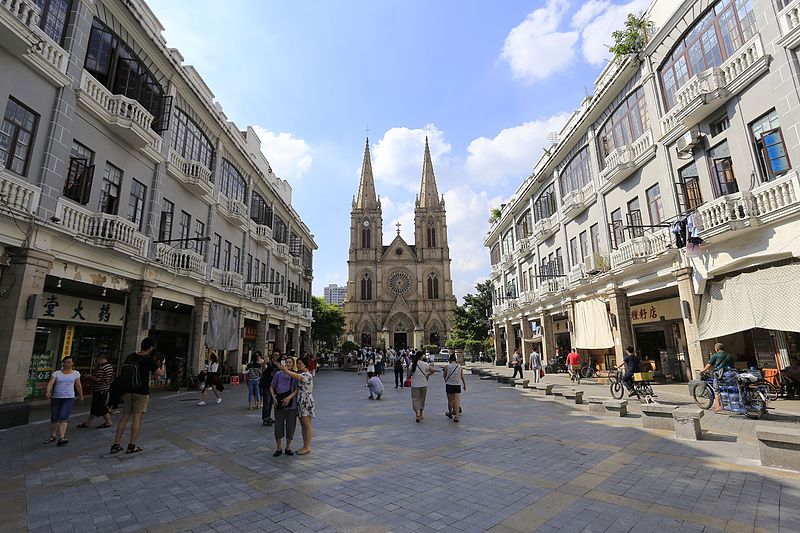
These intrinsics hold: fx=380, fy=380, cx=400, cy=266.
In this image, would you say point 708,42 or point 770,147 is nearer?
point 770,147

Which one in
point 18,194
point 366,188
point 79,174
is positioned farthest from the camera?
point 366,188

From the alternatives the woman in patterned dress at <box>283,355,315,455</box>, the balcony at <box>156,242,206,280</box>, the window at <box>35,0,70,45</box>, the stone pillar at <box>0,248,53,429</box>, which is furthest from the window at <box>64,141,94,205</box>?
the woman in patterned dress at <box>283,355,315,455</box>

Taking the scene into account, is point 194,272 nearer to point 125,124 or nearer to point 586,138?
point 125,124

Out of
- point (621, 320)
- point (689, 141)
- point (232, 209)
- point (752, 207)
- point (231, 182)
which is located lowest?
point (621, 320)

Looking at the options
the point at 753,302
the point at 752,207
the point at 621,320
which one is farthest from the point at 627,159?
the point at 753,302

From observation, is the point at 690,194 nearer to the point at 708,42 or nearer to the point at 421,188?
the point at 708,42

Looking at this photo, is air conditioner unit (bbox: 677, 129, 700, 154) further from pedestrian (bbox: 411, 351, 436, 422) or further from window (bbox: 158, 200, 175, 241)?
window (bbox: 158, 200, 175, 241)

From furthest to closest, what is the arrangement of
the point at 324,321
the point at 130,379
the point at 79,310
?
the point at 324,321 < the point at 79,310 < the point at 130,379

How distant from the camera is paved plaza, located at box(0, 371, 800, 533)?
4.13 m

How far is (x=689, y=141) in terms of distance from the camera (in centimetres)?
1276

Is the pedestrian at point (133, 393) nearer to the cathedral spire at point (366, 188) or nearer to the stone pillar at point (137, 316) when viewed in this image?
the stone pillar at point (137, 316)

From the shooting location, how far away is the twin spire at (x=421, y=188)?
2906 inches

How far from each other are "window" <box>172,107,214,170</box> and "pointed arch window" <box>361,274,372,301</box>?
51173 millimetres

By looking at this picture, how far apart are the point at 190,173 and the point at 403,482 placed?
16475 millimetres
